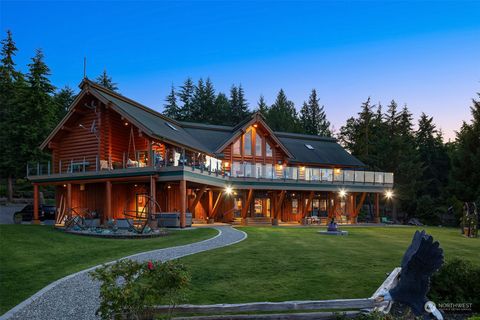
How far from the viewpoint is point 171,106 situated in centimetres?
6988

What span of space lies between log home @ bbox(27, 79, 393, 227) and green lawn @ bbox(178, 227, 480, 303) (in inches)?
395

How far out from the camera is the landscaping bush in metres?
9.23

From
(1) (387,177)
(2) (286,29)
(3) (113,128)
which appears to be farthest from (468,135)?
(3) (113,128)

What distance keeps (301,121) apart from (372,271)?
65.8 meters

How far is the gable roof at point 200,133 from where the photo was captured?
25.8m

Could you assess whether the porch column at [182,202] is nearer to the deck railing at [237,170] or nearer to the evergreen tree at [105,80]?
the deck railing at [237,170]

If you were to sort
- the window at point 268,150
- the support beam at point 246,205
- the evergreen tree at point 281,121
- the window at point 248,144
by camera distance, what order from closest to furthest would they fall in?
the support beam at point 246,205 → the window at point 248,144 → the window at point 268,150 → the evergreen tree at point 281,121

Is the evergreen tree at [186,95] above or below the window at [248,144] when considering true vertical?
above

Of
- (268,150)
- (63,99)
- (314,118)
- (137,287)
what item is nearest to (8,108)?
(63,99)

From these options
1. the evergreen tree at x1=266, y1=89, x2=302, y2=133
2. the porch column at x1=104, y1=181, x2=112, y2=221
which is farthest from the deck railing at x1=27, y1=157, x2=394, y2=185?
the evergreen tree at x1=266, y1=89, x2=302, y2=133

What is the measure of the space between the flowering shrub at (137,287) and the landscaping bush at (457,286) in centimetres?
648

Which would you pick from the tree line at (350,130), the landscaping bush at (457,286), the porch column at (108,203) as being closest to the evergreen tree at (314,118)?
the tree line at (350,130)

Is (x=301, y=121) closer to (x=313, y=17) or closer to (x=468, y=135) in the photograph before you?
(x=468, y=135)

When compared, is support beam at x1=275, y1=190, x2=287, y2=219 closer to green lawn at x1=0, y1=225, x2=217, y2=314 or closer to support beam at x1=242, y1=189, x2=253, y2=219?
support beam at x1=242, y1=189, x2=253, y2=219
